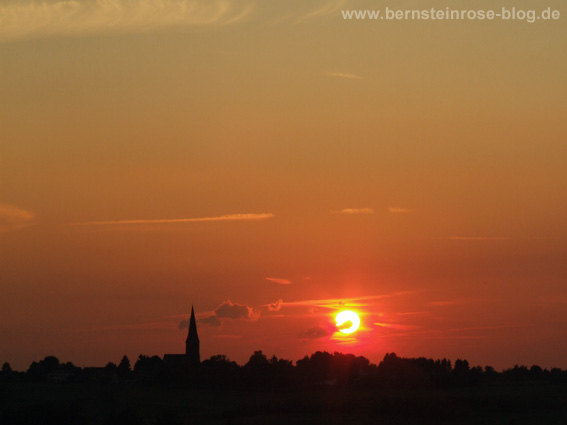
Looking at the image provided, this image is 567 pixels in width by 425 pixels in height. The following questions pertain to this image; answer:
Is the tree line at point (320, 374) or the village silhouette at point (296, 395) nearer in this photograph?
the village silhouette at point (296, 395)

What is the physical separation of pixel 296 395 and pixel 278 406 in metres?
17.7

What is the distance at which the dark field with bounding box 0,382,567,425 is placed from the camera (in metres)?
89.7

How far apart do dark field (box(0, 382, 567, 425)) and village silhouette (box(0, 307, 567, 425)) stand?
13cm

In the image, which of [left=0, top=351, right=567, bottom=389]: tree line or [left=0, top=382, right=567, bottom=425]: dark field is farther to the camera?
[left=0, top=351, right=567, bottom=389]: tree line

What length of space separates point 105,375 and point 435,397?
9037cm

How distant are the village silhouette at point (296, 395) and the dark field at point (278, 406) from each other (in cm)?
13

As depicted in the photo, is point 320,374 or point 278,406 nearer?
point 278,406

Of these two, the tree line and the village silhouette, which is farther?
the tree line

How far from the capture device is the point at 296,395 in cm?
12488

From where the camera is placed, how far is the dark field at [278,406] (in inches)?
3531

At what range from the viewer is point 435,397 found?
4321 inches

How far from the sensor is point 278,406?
10750 centimetres

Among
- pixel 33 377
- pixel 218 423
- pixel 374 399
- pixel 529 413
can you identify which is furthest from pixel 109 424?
pixel 33 377

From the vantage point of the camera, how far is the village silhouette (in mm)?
94312
